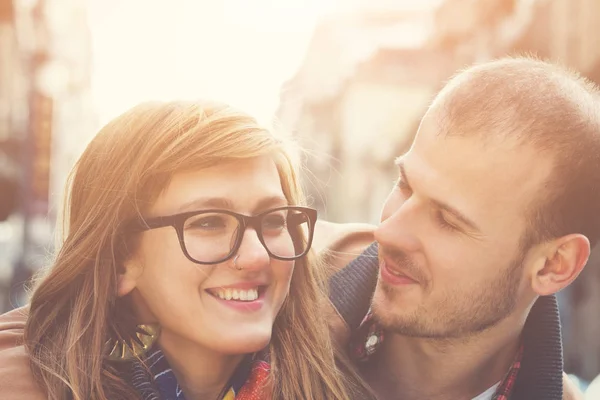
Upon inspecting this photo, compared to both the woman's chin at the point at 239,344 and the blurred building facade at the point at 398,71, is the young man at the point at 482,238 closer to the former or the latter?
the blurred building facade at the point at 398,71

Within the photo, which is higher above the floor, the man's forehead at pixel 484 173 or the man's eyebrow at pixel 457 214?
the man's forehead at pixel 484 173

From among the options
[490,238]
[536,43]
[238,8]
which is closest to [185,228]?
[490,238]

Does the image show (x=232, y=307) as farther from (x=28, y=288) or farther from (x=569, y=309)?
(x=569, y=309)

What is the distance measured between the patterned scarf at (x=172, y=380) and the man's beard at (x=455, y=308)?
1.63 ft

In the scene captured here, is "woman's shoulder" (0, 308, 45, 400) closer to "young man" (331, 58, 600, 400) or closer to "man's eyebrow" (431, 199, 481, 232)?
"young man" (331, 58, 600, 400)

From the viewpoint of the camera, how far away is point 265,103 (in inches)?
80.8

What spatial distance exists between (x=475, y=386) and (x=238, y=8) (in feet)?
23.7

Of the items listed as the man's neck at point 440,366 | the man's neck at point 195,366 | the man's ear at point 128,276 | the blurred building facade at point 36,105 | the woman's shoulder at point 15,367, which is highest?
the man's ear at point 128,276

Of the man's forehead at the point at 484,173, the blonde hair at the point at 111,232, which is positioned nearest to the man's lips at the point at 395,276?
the man's forehead at the point at 484,173

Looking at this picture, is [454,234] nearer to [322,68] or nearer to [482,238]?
[482,238]

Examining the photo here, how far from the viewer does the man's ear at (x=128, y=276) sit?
5.67 feet

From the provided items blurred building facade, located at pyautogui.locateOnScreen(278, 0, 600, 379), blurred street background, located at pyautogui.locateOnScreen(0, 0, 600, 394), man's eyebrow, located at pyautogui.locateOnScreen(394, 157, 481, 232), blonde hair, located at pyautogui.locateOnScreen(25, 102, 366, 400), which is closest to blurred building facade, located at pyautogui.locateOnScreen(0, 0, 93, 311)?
blurred street background, located at pyautogui.locateOnScreen(0, 0, 600, 394)

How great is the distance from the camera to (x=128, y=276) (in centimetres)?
175

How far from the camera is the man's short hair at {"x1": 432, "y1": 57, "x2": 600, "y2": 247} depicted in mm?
2062
